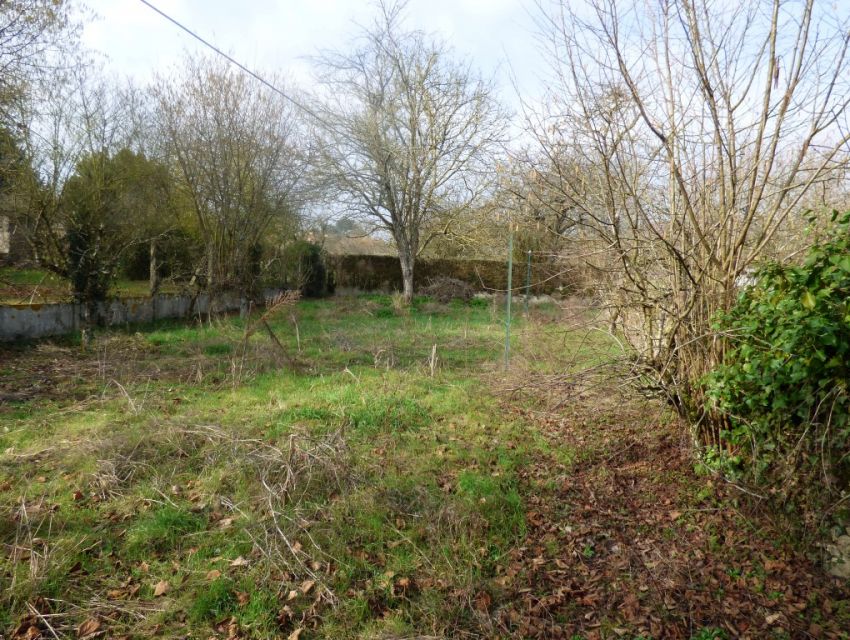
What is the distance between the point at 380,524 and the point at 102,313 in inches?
356

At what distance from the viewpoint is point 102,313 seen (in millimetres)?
10117

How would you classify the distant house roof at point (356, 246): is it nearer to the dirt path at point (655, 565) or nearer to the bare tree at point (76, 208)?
the bare tree at point (76, 208)

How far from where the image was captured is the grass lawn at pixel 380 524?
2.78 m

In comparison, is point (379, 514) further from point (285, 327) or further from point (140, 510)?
point (285, 327)

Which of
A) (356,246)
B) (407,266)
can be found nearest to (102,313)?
(407,266)

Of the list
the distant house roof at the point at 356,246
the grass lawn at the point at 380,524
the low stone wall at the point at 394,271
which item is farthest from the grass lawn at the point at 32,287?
the distant house roof at the point at 356,246

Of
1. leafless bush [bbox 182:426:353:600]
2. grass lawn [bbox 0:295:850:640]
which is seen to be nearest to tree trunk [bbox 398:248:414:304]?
grass lawn [bbox 0:295:850:640]

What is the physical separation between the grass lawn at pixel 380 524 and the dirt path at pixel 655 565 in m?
0.01

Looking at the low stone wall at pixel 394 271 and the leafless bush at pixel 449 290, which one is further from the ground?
the low stone wall at pixel 394 271

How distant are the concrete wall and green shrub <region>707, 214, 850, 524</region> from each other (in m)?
10.2

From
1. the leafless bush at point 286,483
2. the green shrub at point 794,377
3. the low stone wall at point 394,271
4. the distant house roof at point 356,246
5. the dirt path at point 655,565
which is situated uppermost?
the distant house roof at point 356,246

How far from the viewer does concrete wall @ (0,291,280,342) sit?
28.7 ft

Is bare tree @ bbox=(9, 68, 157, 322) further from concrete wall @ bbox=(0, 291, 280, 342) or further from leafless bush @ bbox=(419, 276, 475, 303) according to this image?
leafless bush @ bbox=(419, 276, 475, 303)

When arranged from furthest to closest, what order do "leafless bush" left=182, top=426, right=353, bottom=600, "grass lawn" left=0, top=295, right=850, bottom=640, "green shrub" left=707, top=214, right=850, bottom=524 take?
"leafless bush" left=182, top=426, right=353, bottom=600
"green shrub" left=707, top=214, right=850, bottom=524
"grass lawn" left=0, top=295, right=850, bottom=640
